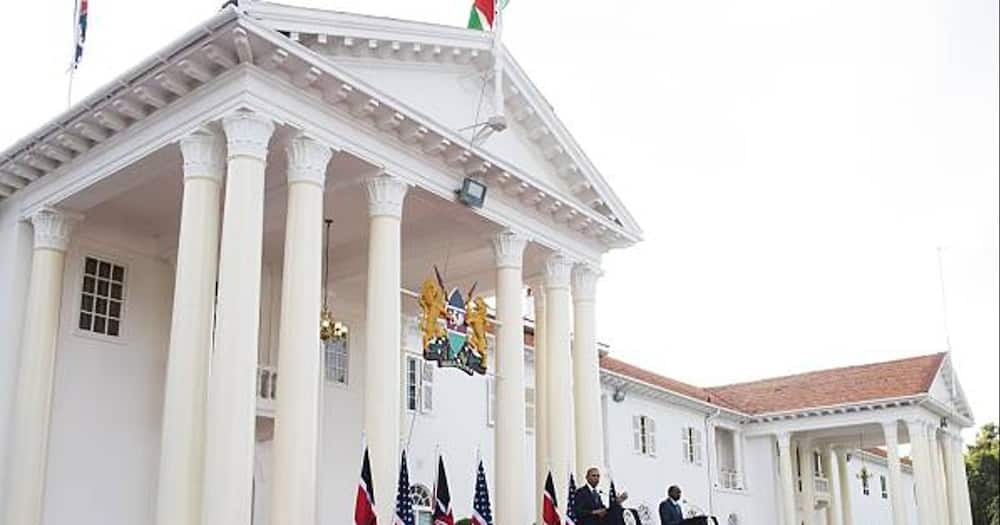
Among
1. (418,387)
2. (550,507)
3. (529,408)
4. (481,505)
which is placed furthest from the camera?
(529,408)

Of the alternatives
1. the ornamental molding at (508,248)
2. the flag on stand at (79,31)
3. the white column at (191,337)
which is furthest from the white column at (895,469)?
the flag on stand at (79,31)

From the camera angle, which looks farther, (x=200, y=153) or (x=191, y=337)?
(x=200, y=153)

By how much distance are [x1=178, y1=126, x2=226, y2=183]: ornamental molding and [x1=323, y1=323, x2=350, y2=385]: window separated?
724 centimetres

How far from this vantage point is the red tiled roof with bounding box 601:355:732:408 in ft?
97.7

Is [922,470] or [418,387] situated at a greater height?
[418,387]

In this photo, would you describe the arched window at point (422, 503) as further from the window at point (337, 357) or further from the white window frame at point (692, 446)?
the white window frame at point (692, 446)

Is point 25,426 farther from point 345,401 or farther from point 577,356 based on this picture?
point 577,356

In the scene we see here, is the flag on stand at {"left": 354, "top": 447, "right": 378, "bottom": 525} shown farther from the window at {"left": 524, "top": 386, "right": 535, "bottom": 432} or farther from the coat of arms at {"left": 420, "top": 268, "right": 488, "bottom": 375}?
the window at {"left": 524, "top": 386, "right": 535, "bottom": 432}

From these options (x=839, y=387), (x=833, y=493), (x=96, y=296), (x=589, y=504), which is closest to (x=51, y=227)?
(x=96, y=296)

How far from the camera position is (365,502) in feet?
42.4

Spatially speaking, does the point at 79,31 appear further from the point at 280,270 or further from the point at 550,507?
the point at 550,507

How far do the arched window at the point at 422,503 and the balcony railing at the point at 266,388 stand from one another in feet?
16.1

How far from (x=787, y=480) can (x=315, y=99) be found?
26.2 meters

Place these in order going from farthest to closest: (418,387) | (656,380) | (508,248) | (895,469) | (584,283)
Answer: (895,469), (656,380), (418,387), (584,283), (508,248)
